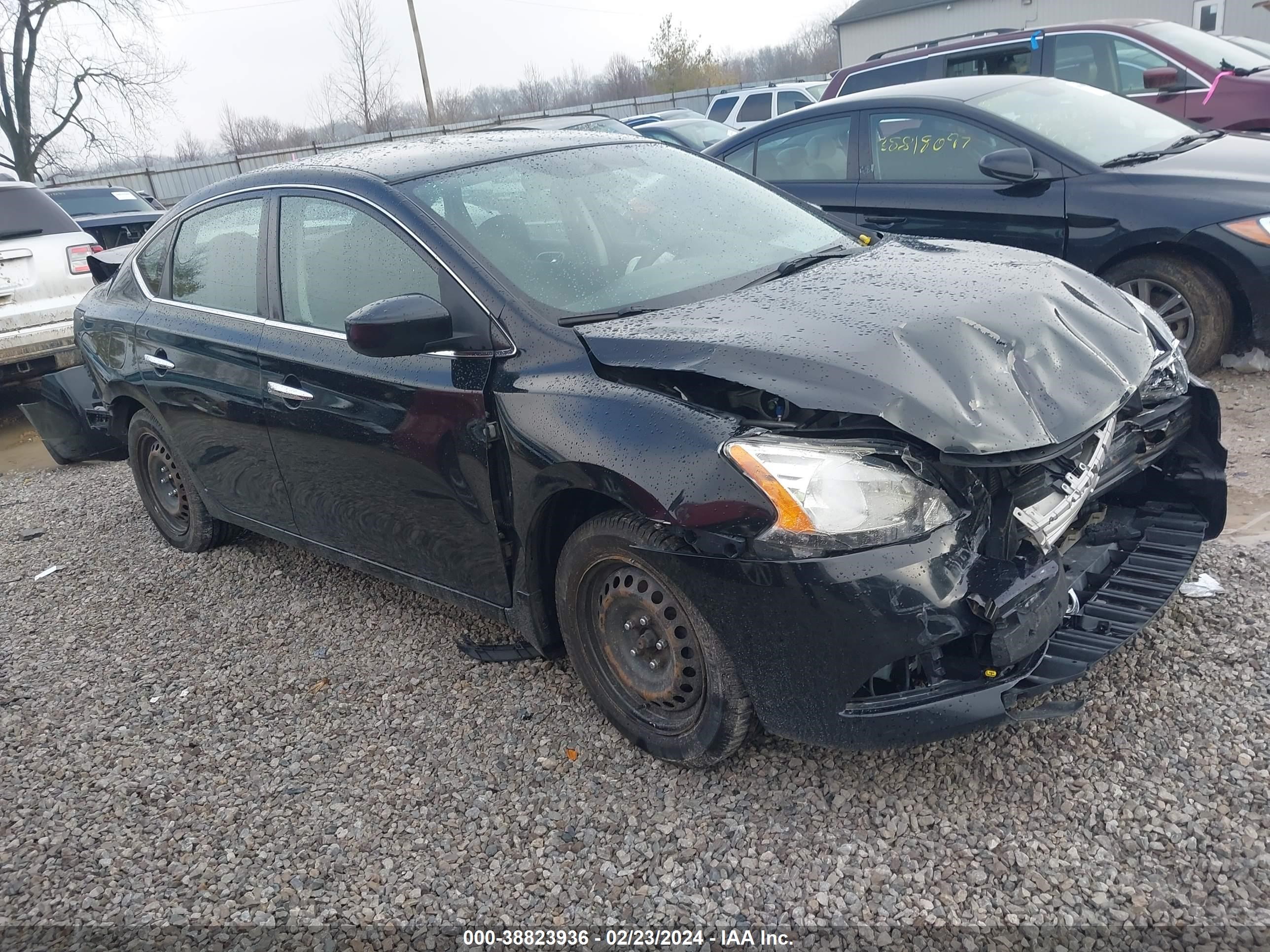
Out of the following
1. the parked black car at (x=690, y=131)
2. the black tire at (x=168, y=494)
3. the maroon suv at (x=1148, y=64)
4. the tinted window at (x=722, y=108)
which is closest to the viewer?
the black tire at (x=168, y=494)

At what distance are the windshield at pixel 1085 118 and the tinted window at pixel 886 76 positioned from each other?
3.48 m

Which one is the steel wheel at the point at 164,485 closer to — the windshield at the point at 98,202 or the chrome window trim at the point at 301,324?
the chrome window trim at the point at 301,324

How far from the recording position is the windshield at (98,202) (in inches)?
623

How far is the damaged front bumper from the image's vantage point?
2307 mm

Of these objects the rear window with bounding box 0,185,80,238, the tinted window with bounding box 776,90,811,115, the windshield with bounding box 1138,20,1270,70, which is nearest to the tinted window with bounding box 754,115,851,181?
the windshield with bounding box 1138,20,1270,70

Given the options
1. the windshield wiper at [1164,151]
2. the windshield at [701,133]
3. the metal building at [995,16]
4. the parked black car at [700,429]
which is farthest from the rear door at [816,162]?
the metal building at [995,16]

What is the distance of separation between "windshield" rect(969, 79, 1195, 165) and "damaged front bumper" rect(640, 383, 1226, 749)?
386cm

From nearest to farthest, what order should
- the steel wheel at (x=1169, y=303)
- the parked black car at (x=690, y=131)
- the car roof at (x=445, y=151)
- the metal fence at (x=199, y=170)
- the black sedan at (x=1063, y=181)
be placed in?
the car roof at (x=445, y=151)
the black sedan at (x=1063, y=181)
the steel wheel at (x=1169, y=303)
the parked black car at (x=690, y=131)
the metal fence at (x=199, y=170)

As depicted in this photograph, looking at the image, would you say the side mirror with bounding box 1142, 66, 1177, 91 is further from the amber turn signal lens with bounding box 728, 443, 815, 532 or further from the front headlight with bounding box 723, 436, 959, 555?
the amber turn signal lens with bounding box 728, 443, 815, 532

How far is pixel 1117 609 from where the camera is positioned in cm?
270

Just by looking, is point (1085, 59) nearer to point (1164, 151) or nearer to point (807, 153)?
point (1164, 151)

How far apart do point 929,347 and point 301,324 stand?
2253 mm

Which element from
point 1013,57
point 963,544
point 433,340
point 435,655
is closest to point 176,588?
point 435,655

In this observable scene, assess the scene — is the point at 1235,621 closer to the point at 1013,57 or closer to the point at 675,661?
the point at 675,661
